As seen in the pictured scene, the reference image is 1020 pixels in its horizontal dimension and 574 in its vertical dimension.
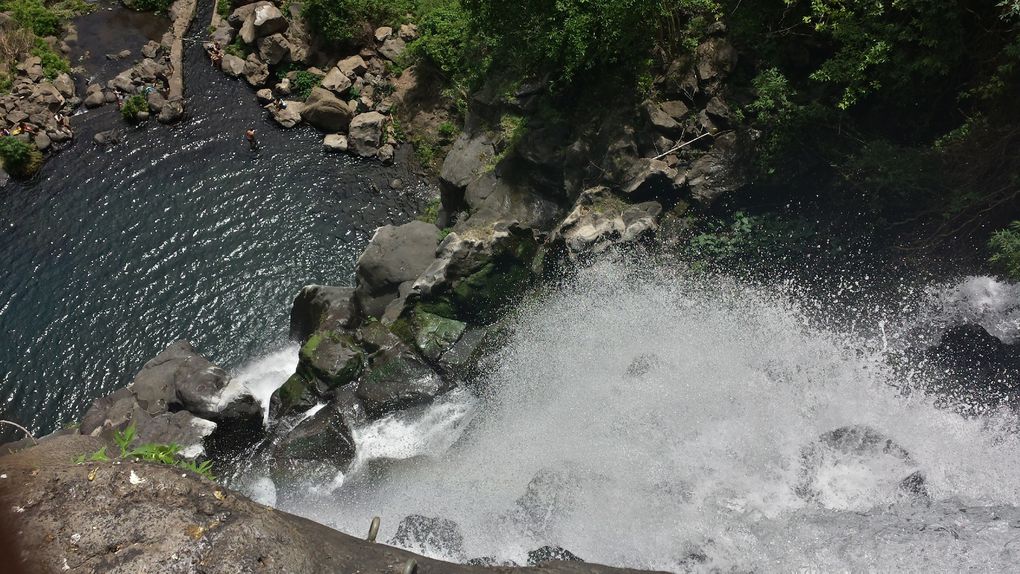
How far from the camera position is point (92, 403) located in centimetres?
1831

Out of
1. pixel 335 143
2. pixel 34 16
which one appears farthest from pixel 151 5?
pixel 335 143

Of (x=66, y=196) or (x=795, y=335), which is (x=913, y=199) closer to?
(x=795, y=335)

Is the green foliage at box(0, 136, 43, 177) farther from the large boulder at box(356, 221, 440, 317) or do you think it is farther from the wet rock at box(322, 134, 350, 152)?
the large boulder at box(356, 221, 440, 317)

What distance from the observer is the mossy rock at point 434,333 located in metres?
17.7

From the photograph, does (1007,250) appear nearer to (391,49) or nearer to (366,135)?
(366,135)

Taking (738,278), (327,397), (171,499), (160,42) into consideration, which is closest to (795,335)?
(738,278)

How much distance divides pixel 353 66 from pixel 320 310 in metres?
11.2

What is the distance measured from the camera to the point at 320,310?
63.2 feet

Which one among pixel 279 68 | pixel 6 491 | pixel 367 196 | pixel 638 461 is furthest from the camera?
pixel 279 68

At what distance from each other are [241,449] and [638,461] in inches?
402

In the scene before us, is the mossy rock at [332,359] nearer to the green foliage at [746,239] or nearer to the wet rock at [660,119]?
the green foliage at [746,239]

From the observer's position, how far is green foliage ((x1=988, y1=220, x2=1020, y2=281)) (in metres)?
14.7

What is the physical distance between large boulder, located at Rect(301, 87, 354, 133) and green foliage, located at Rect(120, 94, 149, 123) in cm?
637

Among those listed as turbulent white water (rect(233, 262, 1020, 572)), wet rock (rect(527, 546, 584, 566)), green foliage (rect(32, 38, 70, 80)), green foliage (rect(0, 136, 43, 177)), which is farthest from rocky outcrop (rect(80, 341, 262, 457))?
green foliage (rect(32, 38, 70, 80))
